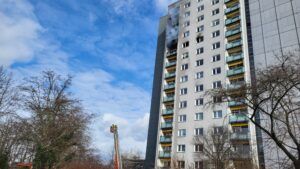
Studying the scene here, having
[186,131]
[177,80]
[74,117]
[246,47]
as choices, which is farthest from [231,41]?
[74,117]

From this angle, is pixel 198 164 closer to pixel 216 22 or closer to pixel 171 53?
pixel 171 53

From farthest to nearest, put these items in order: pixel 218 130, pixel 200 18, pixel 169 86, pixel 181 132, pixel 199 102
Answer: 1. pixel 200 18
2. pixel 169 86
3. pixel 181 132
4. pixel 199 102
5. pixel 218 130

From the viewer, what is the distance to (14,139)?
2686 centimetres

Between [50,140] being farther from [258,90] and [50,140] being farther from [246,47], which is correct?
[246,47]

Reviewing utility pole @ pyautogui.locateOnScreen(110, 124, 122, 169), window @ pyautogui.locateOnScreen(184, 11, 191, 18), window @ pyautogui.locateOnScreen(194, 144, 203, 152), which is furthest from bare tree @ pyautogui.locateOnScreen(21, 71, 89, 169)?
window @ pyautogui.locateOnScreen(184, 11, 191, 18)

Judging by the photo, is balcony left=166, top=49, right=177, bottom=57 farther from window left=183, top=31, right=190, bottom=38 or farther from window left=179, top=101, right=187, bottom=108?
window left=179, top=101, right=187, bottom=108

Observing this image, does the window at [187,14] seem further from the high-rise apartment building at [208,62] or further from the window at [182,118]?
the window at [182,118]

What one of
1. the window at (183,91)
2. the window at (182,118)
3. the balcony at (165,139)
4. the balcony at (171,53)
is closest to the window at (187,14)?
the balcony at (171,53)

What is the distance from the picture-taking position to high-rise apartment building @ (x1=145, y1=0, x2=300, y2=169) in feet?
143

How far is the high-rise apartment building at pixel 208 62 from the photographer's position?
43656 millimetres

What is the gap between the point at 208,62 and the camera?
5162 cm

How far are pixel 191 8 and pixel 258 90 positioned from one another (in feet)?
176

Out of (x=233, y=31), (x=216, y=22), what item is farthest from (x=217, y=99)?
(x=216, y=22)

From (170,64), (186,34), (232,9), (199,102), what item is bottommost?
(199,102)
